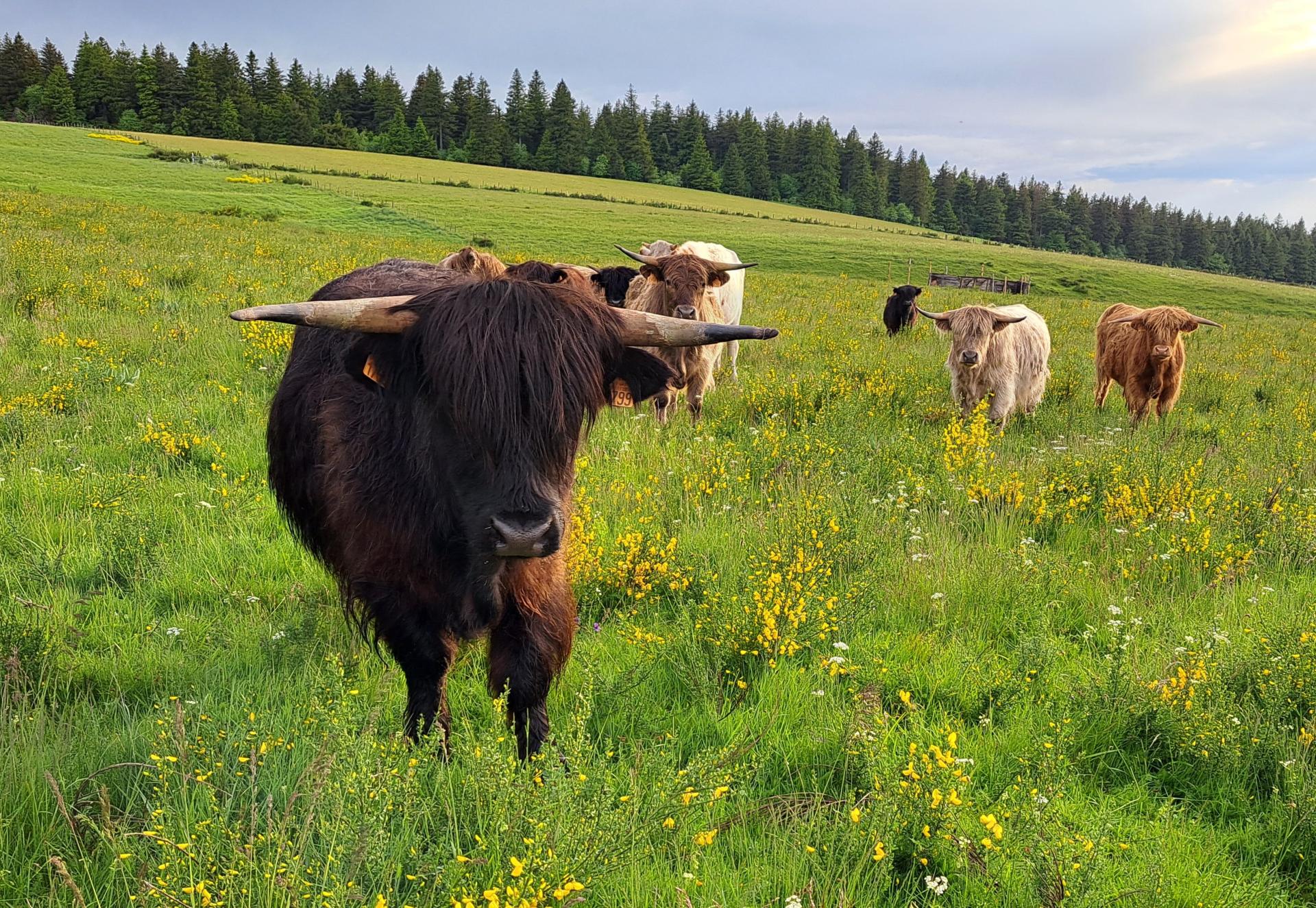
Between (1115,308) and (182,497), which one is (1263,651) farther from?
(1115,308)

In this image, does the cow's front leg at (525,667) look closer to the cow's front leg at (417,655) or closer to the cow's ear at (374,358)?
the cow's front leg at (417,655)

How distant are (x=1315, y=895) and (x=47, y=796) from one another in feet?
14.5

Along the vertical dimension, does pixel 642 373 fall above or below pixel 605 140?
below

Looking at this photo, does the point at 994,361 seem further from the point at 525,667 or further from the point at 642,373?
the point at 525,667

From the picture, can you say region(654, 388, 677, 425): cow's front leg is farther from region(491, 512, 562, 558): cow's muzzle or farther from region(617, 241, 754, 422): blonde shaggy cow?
region(491, 512, 562, 558): cow's muzzle

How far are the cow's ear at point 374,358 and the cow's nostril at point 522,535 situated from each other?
0.87 meters

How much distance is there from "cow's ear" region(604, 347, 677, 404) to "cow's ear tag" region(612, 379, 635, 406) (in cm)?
3

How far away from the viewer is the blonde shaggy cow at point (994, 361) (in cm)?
963

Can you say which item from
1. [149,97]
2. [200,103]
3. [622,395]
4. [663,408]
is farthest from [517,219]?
[149,97]

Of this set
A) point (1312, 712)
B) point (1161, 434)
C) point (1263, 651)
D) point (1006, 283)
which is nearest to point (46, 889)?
point (1312, 712)

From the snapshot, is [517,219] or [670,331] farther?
[517,219]

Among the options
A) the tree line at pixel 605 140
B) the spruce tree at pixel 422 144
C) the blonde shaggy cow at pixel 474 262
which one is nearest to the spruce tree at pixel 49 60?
the tree line at pixel 605 140

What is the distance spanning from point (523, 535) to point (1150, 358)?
1051 centimetres

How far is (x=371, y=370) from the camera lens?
2.92 metres
